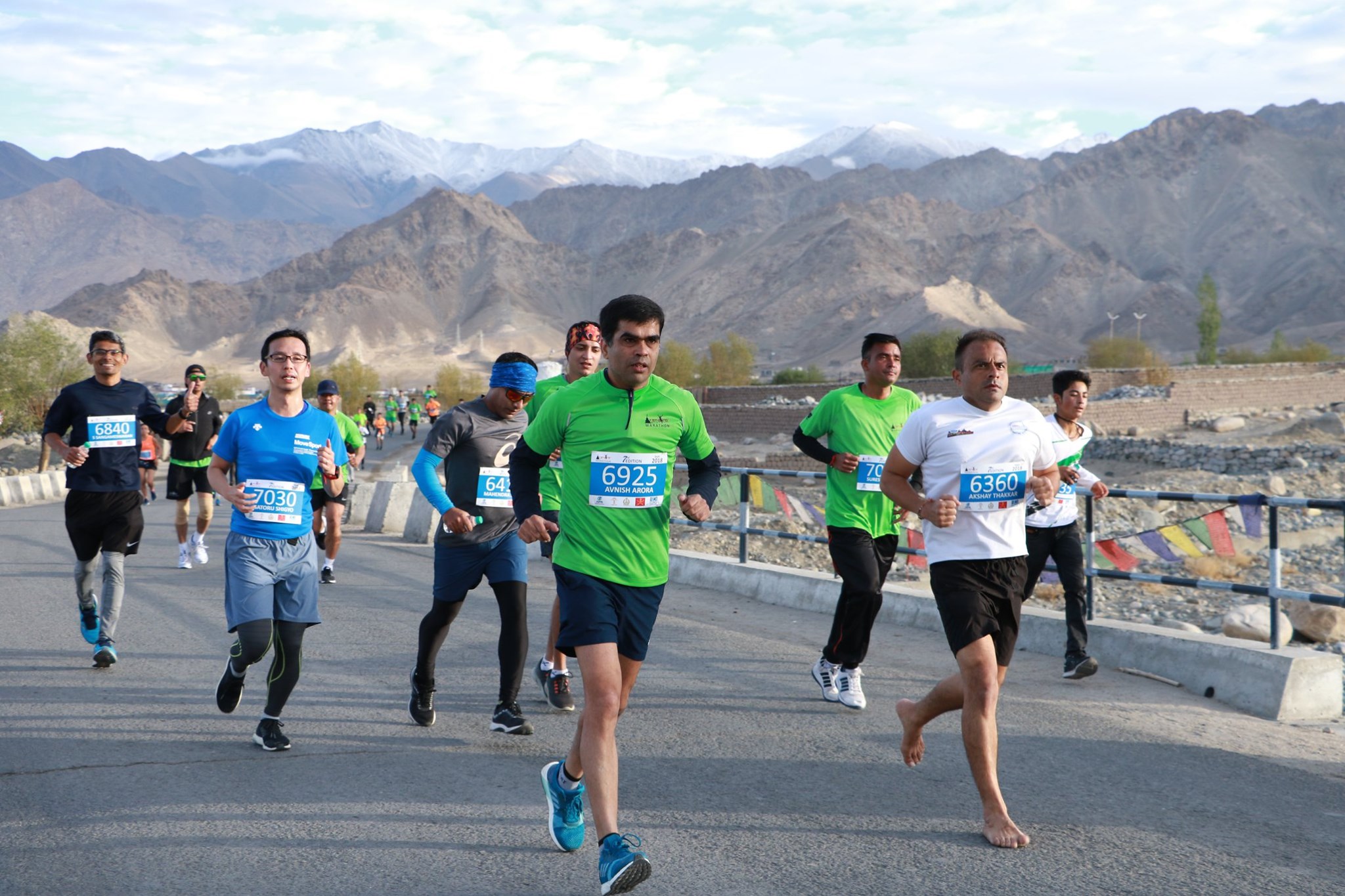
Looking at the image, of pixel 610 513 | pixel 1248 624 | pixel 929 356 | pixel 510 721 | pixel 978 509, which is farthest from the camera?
pixel 929 356

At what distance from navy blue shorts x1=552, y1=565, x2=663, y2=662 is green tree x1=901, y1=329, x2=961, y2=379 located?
73484 millimetres

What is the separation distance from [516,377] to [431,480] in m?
0.76

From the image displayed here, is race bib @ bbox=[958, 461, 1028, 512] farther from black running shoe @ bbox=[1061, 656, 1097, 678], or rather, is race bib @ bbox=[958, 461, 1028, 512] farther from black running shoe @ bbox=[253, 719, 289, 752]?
black running shoe @ bbox=[253, 719, 289, 752]

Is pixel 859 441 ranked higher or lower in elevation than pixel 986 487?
higher

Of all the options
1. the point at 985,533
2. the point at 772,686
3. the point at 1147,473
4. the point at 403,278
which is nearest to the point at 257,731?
the point at 772,686

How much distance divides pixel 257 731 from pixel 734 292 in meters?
144

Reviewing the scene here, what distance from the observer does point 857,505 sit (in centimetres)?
709

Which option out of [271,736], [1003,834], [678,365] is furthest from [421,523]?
[678,365]

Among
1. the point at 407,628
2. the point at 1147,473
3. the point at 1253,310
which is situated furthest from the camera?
the point at 1253,310

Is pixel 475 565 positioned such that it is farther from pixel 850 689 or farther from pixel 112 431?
pixel 112 431

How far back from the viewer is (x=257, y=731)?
6.06 meters

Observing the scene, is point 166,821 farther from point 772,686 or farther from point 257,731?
point 772,686

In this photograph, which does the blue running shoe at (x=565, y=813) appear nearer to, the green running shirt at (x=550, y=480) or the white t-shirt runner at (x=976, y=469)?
the white t-shirt runner at (x=976, y=469)

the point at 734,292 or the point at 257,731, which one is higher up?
the point at 734,292
